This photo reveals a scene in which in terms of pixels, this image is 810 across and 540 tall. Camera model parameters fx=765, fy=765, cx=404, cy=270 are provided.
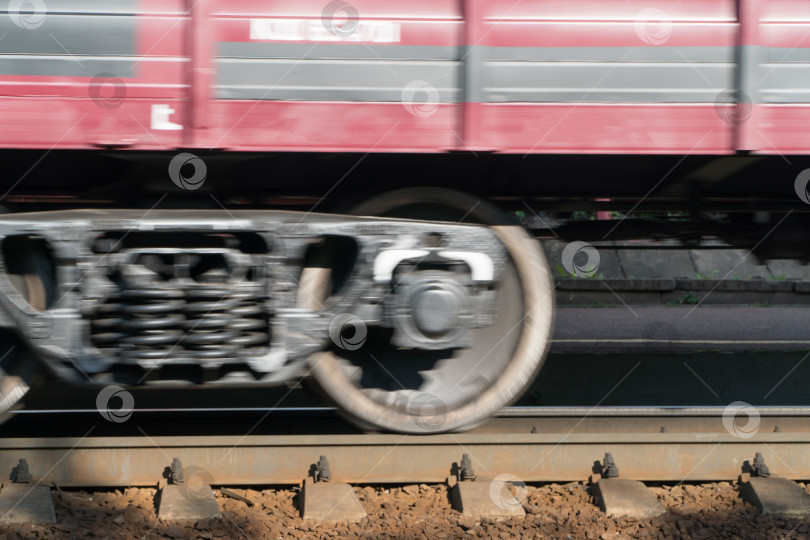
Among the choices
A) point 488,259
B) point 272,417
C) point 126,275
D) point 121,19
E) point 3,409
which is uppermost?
point 121,19

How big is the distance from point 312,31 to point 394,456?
1852mm

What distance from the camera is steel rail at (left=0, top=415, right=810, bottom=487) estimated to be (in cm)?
330

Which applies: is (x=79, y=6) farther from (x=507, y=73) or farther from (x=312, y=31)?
(x=507, y=73)

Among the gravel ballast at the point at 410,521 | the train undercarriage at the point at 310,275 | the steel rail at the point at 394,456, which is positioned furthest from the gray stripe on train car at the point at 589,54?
the gravel ballast at the point at 410,521

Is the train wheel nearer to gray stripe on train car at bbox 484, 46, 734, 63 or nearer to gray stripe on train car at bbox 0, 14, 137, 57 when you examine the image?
gray stripe on train car at bbox 484, 46, 734, 63

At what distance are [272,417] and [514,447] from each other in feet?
4.21

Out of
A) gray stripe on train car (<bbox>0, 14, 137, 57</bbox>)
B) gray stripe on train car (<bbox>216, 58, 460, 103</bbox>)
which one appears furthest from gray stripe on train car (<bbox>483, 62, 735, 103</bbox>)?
gray stripe on train car (<bbox>0, 14, 137, 57</bbox>)

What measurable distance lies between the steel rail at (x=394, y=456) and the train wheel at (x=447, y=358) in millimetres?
149

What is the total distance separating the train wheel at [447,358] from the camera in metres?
3.56

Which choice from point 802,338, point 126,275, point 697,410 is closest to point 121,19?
point 126,275

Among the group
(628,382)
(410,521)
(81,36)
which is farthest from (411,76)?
(628,382)

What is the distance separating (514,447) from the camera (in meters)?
3.45

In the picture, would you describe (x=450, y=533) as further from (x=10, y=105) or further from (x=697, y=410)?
(x=10, y=105)

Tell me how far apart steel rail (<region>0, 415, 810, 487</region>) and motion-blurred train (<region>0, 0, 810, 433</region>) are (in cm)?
21
